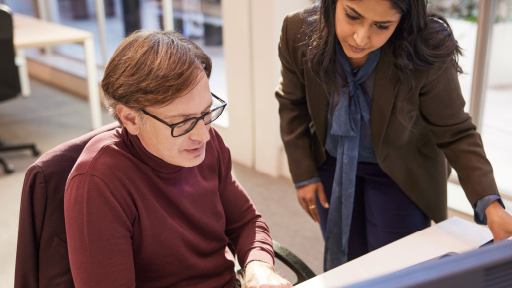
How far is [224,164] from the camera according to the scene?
136 cm

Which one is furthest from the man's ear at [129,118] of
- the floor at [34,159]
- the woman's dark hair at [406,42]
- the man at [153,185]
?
the floor at [34,159]

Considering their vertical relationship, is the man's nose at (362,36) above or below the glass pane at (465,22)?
above

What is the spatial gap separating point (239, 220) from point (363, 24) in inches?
24.1

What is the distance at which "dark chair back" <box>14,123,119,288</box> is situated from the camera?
1111mm

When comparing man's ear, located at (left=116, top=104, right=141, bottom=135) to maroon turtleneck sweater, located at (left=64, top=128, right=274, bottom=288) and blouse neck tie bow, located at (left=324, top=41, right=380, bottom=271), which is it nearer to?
maroon turtleneck sweater, located at (left=64, top=128, right=274, bottom=288)

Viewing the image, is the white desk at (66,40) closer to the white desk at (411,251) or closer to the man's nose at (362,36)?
the man's nose at (362,36)

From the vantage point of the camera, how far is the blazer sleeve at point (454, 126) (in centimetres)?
131

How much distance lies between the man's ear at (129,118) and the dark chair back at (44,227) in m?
0.16

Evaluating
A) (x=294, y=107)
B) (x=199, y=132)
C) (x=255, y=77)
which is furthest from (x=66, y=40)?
(x=199, y=132)

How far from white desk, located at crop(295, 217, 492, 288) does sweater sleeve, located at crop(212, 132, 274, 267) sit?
0.70ft

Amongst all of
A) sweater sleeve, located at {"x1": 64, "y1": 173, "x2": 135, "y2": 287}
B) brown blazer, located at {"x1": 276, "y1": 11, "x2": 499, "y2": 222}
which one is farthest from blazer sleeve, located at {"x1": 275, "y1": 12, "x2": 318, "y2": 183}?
sweater sleeve, located at {"x1": 64, "y1": 173, "x2": 135, "y2": 287}

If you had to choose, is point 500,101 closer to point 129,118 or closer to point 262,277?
point 262,277

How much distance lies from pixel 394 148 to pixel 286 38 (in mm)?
461

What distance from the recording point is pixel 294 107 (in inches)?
65.1
